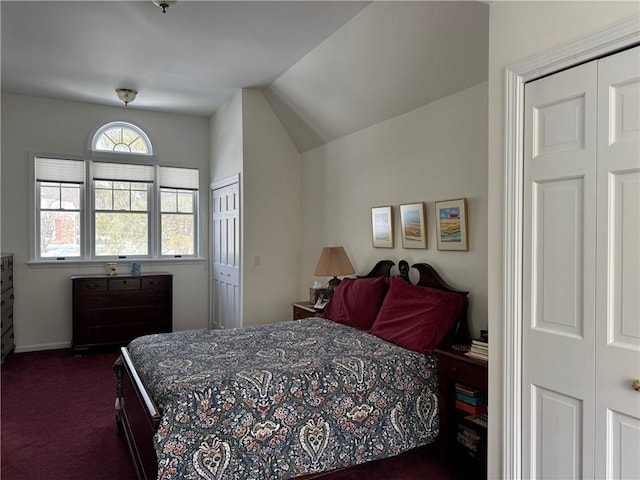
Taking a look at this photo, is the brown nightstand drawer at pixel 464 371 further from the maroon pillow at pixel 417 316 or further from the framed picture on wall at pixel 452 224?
the framed picture on wall at pixel 452 224

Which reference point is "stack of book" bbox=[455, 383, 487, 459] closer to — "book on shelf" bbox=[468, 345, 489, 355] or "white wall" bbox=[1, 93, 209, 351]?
"book on shelf" bbox=[468, 345, 489, 355]

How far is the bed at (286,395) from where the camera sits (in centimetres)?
218

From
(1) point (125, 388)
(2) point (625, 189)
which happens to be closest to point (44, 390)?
(1) point (125, 388)

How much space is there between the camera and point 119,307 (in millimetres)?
5422

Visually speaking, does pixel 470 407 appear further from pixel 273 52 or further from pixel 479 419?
pixel 273 52

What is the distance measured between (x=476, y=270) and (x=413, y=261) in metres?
0.68

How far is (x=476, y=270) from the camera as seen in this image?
3.12 m

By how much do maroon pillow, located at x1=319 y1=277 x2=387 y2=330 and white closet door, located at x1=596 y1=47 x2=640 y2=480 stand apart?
206 cm

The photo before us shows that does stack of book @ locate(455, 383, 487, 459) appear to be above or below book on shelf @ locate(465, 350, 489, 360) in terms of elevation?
below

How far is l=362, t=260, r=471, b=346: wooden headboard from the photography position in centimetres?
304

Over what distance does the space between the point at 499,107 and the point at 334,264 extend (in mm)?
2501

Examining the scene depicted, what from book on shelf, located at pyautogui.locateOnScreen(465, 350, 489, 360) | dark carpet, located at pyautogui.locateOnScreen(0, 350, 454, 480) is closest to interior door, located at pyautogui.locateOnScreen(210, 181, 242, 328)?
dark carpet, located at pyautogui.locateOnScreen(0, 350, 454, 480)

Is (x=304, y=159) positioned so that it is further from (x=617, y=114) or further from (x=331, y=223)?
(x=617, y=114)

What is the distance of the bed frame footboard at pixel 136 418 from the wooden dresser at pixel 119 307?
2338 mm
